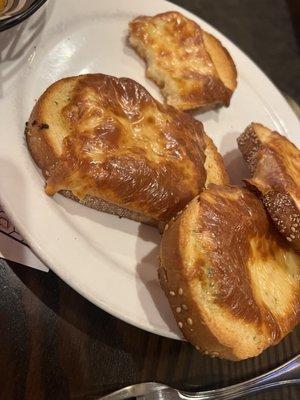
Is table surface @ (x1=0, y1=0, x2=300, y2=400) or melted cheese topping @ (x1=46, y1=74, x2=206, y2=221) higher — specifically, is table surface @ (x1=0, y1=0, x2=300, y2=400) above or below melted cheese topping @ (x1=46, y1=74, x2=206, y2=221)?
below

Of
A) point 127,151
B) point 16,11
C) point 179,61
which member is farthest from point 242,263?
point 16,11

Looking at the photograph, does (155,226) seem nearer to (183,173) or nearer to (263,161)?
(183,173)

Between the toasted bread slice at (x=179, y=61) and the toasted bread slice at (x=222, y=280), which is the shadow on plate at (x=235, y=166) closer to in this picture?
the toasted bread slice at (x=179, y=61)

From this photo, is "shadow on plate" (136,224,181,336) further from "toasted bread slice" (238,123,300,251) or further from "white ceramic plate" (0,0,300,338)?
"toasted bread slice" (238,123,300,251)

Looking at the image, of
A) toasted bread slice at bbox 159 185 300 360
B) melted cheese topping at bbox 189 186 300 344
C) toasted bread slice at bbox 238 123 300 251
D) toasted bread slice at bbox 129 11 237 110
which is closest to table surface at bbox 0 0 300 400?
toasted bread slice at bbox 159 185 300 360

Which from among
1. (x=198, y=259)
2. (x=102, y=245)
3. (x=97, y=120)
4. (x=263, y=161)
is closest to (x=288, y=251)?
(x=263, y=161)

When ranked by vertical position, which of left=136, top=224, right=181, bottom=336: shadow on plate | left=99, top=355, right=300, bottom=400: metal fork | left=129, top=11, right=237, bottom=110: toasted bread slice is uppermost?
left=129, top=11, right=237, bottom=110: toasted bread slice

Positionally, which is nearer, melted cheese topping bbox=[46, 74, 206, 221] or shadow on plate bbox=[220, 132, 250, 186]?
melted cheese topping bbox=[46, 74, 206, 221]
